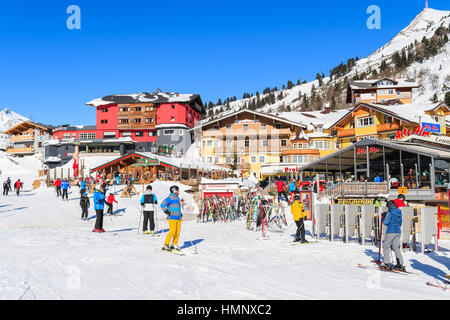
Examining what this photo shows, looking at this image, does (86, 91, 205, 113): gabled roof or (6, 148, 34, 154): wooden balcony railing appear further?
(6, 148, 34, 154): wooden balcony railing

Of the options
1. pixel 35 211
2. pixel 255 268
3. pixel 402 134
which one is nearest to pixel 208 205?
pixel 35 211

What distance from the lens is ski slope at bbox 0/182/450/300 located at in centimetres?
608

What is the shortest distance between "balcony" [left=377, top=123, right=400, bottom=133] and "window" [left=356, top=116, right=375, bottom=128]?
1256mm

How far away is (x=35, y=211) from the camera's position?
2153 cm

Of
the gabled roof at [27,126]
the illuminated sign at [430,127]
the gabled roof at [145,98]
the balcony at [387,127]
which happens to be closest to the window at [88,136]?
the gabled roof at [145,98]

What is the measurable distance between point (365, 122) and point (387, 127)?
11.0ft

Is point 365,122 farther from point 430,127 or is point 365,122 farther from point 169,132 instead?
point 169,132

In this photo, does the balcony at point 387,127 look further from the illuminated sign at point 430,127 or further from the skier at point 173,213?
the skier at point 173,213

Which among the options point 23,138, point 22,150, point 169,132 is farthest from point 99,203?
point 23,138

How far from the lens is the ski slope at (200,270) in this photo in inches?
239

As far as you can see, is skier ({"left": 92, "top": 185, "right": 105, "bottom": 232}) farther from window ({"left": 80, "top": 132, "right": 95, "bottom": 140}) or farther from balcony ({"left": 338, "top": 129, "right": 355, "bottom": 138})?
window ({"left": 80, "top": 132, "right": 95, "bottom": 140})

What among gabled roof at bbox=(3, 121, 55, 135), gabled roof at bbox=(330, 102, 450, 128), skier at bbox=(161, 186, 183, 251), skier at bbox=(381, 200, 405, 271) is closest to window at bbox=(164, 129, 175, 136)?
gabled roof at bbox=(3, 121, 55, 135)

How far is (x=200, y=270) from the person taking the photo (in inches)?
305

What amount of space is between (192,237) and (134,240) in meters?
2.08
